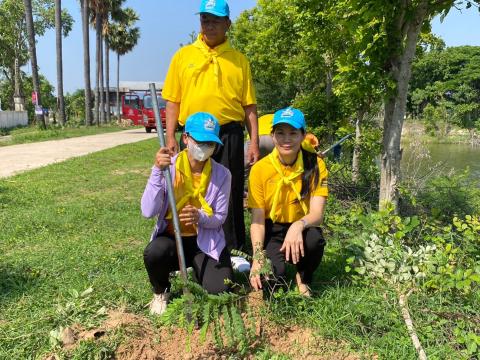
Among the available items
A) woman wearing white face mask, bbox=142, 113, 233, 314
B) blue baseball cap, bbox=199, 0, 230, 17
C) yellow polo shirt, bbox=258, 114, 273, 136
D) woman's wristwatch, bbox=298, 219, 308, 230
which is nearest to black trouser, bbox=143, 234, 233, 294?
woman wearing white face mask, bbox=142, 113, 233, 314

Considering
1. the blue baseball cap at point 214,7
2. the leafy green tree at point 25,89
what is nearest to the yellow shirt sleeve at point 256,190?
the blue baseball cap at point 214,7

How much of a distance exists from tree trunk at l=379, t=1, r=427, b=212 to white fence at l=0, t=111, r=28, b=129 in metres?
26.1

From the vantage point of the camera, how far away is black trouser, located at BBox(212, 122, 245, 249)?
329 cm

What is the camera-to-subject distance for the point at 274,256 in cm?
289

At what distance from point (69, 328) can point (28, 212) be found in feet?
10.3

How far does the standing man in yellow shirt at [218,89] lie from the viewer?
3111mm

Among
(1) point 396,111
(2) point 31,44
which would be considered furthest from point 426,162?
(2) point 31,44

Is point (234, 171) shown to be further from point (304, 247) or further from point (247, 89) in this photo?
point (304, 247)

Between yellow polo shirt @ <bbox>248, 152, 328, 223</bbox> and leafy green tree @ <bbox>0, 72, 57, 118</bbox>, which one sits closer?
yellow polo shirt @ <bbox>248, 152, 328, 223</bbox>

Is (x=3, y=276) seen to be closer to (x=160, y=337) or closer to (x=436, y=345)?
(x=160, y=337)

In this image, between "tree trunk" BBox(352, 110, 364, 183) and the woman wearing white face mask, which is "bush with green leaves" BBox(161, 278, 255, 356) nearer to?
the woman wearing white face mask

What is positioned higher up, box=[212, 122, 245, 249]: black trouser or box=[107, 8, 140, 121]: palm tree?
box=[107, 8, 140, 121]: palm tree

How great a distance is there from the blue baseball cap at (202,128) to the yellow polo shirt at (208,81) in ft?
1.64

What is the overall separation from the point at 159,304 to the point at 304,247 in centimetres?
98
